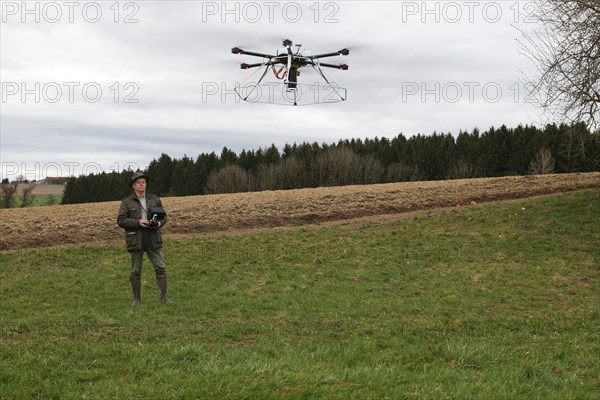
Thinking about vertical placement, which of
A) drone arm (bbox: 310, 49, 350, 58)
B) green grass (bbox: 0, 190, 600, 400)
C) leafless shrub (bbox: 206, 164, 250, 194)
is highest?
drone arm (bbox: 310, 49, 350, 58)

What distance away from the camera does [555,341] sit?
9516mm

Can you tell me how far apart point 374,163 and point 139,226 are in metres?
77.1

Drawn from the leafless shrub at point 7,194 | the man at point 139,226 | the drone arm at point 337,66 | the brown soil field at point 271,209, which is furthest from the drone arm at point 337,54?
the leafless shrub at point 7,194

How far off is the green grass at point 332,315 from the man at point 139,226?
80cm

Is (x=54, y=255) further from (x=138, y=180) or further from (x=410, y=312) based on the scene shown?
(x=410, y=312)

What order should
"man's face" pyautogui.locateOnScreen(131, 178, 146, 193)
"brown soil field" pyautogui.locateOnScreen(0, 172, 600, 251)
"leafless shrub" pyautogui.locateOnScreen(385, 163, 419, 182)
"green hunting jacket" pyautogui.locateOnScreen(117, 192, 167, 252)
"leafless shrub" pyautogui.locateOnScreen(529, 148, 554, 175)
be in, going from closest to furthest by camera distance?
"green hunting jacket" pyautogui.locateOnScreen(117, 192, 167, 252)
"man's face" pyautogui.locateOnScreen(131, 178, 146, 193)
"brown soil field" pyautogui.locateOnScreen(0, 172, 600, 251)
"leafless shrub" pyautogui.locateOnScreen(529, 148, 554, 175)
"leafless shrub" pyautogui.locateOnScreen(385, 163, 419, 182)

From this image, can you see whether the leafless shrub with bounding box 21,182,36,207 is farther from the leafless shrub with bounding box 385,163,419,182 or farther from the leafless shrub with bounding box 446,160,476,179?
the leafless shrub with bounding box 446,160,476,179

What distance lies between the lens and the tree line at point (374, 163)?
79.8 m

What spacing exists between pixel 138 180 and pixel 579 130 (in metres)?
15.1

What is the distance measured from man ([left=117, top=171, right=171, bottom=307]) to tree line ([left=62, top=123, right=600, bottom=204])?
66832 millimetres

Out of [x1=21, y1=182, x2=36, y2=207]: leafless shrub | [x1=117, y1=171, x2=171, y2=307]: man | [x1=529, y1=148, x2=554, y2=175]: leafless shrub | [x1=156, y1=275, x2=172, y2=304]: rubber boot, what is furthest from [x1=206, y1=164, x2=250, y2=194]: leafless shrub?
[x1=117, y1=171, x2=171, y2=307]: man

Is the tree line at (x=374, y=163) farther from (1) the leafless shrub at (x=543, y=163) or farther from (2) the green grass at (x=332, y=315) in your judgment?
(2) the green grass at (x=332, y=315)

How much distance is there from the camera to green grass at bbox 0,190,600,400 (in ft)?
21.8

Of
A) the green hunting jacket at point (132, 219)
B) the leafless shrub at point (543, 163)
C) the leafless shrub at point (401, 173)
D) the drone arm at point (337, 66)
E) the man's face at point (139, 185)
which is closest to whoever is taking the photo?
the green hunting jacket at point (132, 219)
